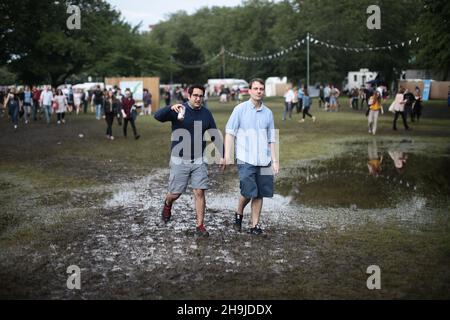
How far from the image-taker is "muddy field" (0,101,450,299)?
18.0ft

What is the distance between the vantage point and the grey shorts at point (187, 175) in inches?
298

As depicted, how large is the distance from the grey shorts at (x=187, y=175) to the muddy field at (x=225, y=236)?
2.08 ft

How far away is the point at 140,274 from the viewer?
19.2 ft

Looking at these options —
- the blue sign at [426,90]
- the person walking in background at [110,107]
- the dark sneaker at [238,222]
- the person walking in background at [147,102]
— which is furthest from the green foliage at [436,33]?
the blue sign at [426,90]

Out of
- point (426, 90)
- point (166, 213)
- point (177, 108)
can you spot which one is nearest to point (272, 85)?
point (426, 90)

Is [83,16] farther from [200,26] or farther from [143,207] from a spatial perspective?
[200,26]

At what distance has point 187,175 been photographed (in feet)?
25.3

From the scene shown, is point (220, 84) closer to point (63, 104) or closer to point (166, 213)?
point (63, 104)

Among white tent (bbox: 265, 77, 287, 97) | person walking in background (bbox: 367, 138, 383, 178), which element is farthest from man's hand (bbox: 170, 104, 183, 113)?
white tent (bbox: 265, 77, 287, 97)

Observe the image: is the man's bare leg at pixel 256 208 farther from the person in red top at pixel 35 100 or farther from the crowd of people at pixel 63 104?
the person in red top at pixel 35 100

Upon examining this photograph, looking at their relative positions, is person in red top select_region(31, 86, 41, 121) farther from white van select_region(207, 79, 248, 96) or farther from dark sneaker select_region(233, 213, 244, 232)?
white van select_region(207, 79, 248, 96)

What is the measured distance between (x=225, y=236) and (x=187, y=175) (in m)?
0.97

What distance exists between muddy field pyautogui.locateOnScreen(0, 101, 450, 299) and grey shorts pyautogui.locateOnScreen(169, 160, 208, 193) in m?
0.63
